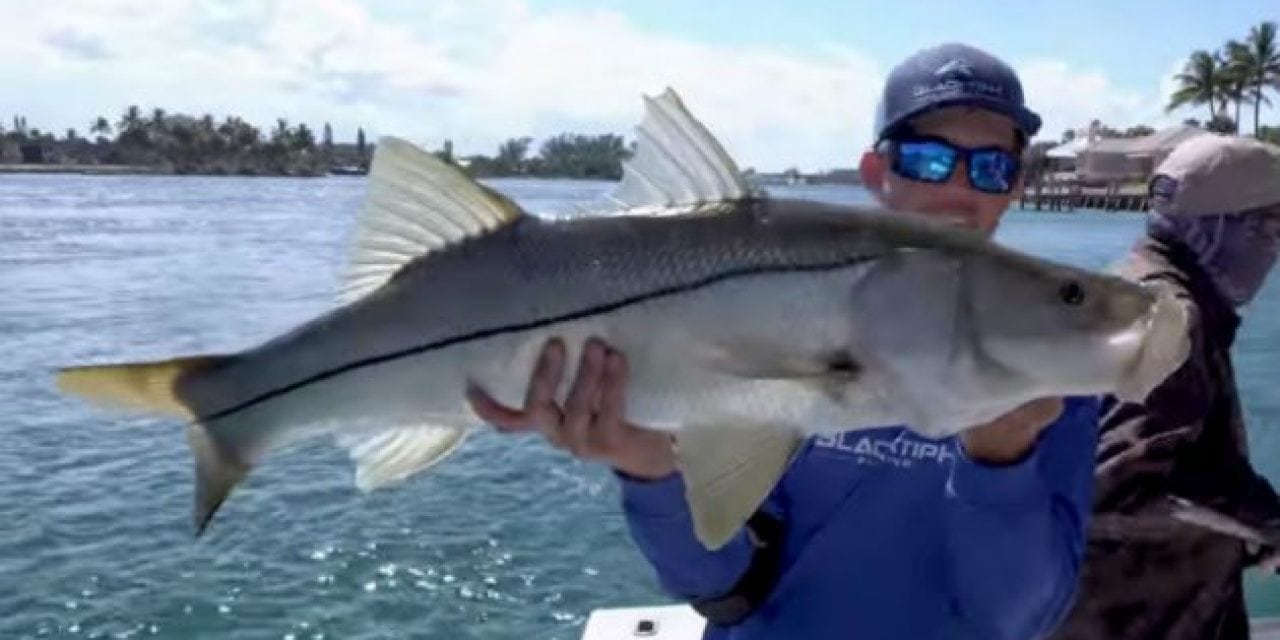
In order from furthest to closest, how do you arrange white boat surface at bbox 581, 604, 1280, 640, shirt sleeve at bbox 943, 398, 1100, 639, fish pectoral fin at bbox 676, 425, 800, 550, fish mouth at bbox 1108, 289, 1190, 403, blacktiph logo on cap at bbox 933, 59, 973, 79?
1. white boat surface at bbox 581, 604, 1280, 640
2. blacktiph logo on cap at bbox 933, 59, 973, 79
3. shirt sleeve at bbox 943, 398, 1100, 639
4. fish pectoral fin at bbox 676, 425, 800, 550
5. fish mouth at bbox 1108, 289, 1190, 403

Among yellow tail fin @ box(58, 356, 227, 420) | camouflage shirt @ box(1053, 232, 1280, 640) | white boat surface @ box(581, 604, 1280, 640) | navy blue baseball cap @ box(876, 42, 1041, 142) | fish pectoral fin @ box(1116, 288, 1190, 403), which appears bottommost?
white boat surface @ box(581, 604, 1280, 640)

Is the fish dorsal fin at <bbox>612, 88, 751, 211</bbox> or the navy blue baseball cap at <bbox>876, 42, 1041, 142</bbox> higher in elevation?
the navy blue baseball cap at <bbox>876, 42, 1041, 142</bbox>

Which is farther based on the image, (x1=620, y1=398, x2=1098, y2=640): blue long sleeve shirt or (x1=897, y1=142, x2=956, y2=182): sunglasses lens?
(x1=897, y1=142, x2=956, y2=182): sunglasses lens

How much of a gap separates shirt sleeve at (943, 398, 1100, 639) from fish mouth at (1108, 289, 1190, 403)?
0.40 metres

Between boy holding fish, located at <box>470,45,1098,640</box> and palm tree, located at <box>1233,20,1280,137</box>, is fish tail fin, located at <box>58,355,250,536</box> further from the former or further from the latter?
palm tree, located at <box>1233,20,1280,137</box>

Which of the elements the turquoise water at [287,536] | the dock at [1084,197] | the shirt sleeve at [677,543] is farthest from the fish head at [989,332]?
the dock at [1084,197]

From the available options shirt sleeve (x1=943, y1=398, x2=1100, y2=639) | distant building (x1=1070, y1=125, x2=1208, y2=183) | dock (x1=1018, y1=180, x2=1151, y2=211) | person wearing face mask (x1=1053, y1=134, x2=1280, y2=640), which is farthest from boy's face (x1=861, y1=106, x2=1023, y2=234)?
distant building (x1=1070, y1=125, x2=1208, y2=183)

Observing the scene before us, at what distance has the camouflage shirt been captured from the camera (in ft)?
11.7

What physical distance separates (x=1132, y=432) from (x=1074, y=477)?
1302 mm

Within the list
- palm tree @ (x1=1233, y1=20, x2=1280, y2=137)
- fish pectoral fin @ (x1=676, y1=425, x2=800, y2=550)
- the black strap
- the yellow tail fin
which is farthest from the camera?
palm tree @ (x1=1233, y1=20, x2=1280, y2=137)

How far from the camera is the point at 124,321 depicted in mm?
19719

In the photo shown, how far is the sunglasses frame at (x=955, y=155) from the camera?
257cm

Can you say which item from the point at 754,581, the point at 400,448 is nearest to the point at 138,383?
the point at 400,448

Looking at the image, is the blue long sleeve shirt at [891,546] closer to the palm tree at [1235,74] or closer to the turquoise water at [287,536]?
the turquoise water at [287,536]
